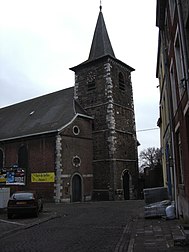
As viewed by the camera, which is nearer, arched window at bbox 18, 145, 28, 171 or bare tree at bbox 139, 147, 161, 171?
arched window at bbox 18, 145, 28, 171

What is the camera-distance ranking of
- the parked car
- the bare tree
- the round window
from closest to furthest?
the parked car
the round window
the bare tree

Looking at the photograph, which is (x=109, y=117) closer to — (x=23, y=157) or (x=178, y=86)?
(x=23, y=157)

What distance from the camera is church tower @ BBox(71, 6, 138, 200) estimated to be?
25.7 metres

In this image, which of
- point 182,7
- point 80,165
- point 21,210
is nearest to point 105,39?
point 80,165

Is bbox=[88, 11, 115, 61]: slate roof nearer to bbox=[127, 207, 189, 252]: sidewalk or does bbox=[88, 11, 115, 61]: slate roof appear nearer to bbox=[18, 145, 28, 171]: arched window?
bbox=[18, 145, 28, 171]: arched window

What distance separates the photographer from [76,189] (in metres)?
24.6

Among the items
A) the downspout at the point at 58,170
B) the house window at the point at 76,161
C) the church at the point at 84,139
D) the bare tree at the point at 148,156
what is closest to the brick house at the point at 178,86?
the downspout at the point at 58,170

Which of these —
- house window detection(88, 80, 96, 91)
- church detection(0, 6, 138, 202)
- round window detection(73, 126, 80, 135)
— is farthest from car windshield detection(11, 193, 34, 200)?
house window detection(88, 80, 96, 91)

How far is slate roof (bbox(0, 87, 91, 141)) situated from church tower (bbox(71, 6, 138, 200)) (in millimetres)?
1872

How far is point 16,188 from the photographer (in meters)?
25.9

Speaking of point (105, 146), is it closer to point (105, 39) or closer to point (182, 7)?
point (105, 39)

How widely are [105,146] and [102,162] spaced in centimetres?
146

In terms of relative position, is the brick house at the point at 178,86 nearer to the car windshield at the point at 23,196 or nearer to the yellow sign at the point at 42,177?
the car windshield at the point at 23,196

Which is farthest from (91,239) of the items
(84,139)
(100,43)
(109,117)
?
(100,43)
